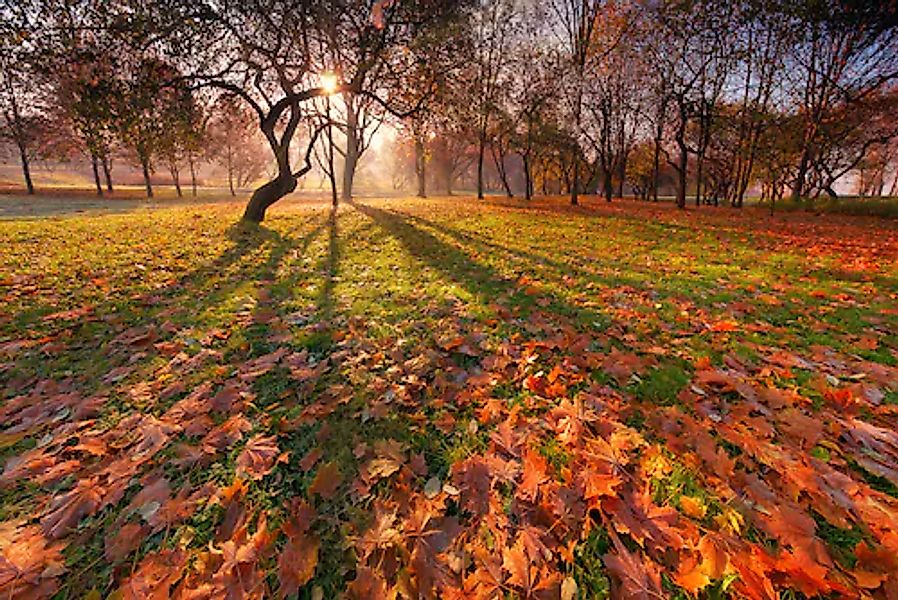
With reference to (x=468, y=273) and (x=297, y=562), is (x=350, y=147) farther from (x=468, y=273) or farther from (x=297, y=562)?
(x=297, y=562)

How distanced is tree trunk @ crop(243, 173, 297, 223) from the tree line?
81 mm

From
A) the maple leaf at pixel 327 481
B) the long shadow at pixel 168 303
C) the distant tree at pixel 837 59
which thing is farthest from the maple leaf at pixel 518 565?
the distant tree at pixel 837 59

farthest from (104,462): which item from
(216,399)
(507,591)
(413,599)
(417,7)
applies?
(417,7)

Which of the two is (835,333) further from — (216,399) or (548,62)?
(548,62)

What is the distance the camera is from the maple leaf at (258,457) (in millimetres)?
2295

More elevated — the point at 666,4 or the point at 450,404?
the point at 666,4

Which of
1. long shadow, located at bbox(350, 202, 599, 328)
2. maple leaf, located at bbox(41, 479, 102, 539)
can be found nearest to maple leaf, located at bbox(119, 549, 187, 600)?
maple leaf, located at bbox(41, 479, 102, 539)

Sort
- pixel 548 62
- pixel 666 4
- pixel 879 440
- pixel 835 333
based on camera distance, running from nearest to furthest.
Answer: pixel 879 440
pixel 835 333
pixel 666 4
pixel 548 62

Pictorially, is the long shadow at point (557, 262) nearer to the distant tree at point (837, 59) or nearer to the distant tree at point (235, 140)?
the distant tree at point (235, 140)

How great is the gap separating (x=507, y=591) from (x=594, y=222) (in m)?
14.1

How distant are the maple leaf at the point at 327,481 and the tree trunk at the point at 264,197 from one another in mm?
11986

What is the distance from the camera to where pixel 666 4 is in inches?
763

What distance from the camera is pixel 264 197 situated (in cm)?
1274

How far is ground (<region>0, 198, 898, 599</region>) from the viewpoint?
1.68 meters
